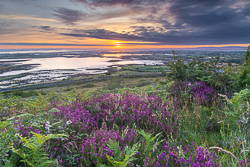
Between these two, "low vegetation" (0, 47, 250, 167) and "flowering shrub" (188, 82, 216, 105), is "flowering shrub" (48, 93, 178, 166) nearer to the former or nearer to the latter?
"low vegetation" (0, 47, 250, 167)

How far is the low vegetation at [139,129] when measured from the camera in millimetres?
1970

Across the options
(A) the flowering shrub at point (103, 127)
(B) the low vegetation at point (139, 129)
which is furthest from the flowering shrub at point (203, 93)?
(A) the flowering shrub at point (103, 127)

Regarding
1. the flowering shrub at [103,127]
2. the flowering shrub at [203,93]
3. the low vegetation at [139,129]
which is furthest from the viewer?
the flowering shrub at [203,93]

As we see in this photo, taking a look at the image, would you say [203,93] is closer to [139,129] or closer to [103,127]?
[139,129]

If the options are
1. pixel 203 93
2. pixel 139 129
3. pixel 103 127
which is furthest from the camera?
pixel 203 93

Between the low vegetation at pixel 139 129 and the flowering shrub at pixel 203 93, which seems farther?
the flowering shrub at pixel 203 93

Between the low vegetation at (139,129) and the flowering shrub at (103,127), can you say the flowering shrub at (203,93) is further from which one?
the flowering shrub at (103,127)

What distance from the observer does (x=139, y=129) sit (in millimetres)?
3322

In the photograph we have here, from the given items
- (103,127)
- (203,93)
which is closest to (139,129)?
(103,127)

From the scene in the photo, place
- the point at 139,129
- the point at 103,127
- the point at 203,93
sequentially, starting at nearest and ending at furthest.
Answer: the point at 103,127, the point at 139,129, the point at 203,93

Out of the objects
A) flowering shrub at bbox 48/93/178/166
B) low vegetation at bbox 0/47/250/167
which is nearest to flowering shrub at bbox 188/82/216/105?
low vegetation at bbox 0/47/250/167

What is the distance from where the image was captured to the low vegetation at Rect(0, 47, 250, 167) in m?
1.97

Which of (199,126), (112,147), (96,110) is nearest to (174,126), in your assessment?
(199,126)

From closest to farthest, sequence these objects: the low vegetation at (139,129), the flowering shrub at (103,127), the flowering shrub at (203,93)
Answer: the low vegetation at (139,129), the flowering shrub at (103,127), the flowering shrub at (203,93)
